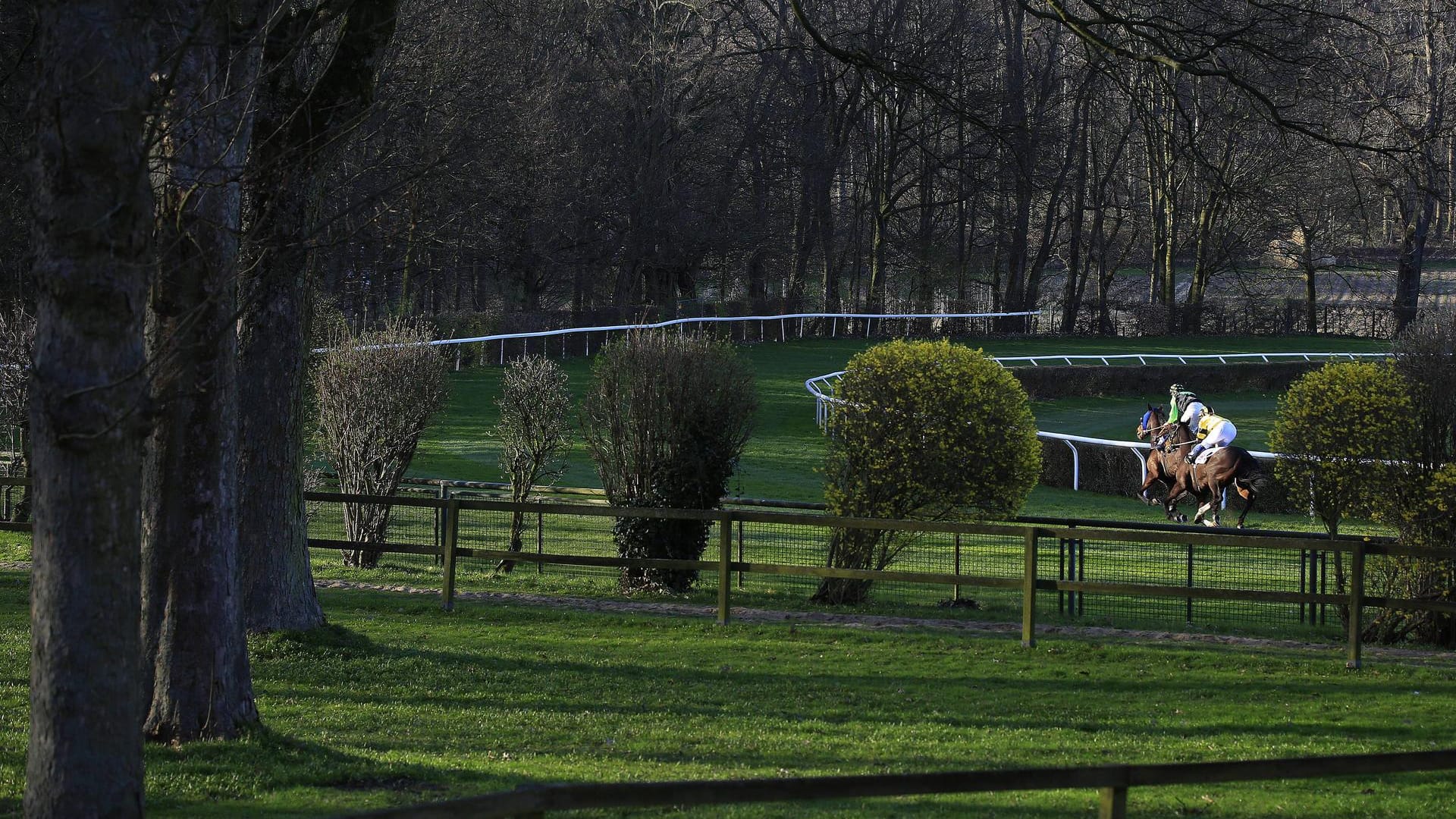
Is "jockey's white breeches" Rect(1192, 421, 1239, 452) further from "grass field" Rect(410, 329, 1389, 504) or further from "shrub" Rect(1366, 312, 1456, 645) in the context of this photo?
"shrub" Rect(1366, 312, 1456, 645)

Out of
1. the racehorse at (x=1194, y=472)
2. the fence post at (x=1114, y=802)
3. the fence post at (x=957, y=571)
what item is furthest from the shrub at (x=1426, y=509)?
the fence post at (x=1114, y=802)

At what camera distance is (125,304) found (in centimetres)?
528

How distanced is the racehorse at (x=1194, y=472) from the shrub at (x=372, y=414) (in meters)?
11.5

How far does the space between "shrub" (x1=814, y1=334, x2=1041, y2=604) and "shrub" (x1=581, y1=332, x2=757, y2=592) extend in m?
1.25

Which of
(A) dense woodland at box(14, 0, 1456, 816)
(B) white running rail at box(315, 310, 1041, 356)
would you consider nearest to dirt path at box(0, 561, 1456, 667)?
(A) dense woodland at box(14, 0, 1456, 816)

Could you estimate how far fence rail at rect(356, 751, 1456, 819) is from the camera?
13.1 ft

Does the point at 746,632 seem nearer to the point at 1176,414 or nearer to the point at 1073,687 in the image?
the point at 1073,687

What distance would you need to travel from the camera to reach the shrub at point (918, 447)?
14.3 metres

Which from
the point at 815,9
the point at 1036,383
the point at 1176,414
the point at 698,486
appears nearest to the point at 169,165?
the point at 698,486

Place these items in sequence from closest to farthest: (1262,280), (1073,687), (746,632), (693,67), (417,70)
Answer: (1073,687), (746,632), (417,70), (693,67), (1262,280)

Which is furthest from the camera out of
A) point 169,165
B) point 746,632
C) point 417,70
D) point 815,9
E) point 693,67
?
point 693,67

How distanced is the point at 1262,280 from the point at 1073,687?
6178cm

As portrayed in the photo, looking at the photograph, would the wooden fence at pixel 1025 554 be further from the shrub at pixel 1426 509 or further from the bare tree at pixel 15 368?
the bare tree at pixel 15 368

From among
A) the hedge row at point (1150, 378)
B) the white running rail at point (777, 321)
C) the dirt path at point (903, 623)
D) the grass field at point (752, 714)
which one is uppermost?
the white running rail at point (777, 321)
